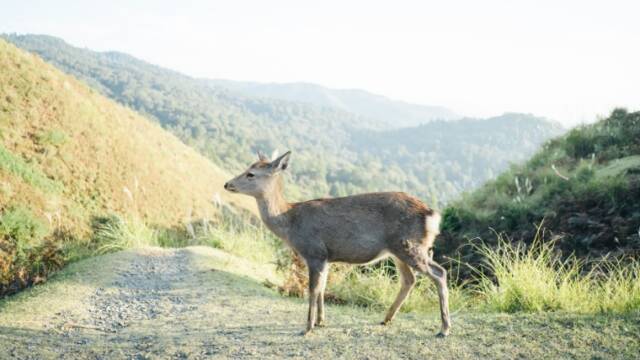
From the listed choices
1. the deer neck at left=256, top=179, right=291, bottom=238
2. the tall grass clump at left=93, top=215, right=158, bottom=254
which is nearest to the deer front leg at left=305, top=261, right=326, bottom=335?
the deer neck at left=256, top=179, right=291, bottom=238

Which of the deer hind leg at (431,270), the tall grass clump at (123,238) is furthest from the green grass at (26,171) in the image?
the deer hind leg at (431,270)

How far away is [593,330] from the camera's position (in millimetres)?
6547

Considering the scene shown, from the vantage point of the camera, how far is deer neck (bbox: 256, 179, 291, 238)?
22.7 ft

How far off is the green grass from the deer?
8.84 meters

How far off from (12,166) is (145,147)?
6539mm

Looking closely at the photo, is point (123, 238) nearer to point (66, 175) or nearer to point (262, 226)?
point (66, 175)

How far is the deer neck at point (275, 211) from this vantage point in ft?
22.7

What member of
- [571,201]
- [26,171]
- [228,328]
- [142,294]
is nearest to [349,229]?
[228,328]

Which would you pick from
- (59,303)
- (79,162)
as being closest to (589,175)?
(59,303)

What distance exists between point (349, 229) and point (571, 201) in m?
8.43

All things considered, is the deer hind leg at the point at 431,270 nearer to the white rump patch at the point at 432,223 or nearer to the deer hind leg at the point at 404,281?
the white rump patch at the point at 432,223

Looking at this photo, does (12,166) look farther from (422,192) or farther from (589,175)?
(422,192)

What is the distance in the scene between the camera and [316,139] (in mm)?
173000

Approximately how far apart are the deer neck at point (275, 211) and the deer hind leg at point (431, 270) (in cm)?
142
